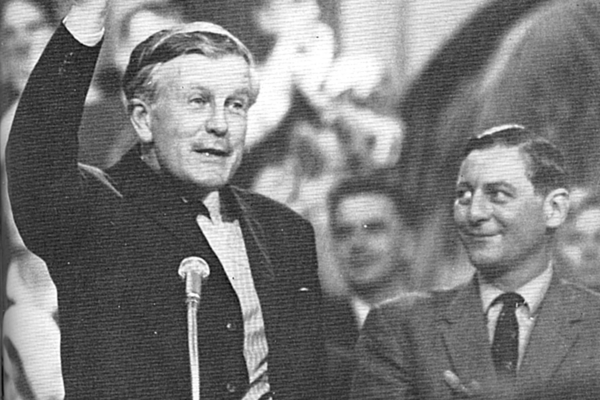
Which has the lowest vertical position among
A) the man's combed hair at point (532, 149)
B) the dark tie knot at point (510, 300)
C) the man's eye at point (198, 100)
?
the dark tie knot at point (510, 300)

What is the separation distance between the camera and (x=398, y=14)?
1.39m

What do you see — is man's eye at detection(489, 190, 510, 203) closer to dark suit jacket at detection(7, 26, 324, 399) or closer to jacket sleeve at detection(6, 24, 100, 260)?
dark suit jacket at detection(7, 26, 324, 399)

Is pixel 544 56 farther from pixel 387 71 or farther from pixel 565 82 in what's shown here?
pixel 387 71

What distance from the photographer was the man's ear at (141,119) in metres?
1.39

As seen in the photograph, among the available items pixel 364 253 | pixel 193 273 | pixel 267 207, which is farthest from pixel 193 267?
pixel 364 253

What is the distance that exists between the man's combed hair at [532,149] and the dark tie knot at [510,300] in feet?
0.50

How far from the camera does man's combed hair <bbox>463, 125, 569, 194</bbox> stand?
1.37m

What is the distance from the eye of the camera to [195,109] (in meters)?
1.38

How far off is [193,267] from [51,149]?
25 cm

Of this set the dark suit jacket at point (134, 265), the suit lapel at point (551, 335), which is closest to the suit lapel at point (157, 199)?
the dark suit jacket at point (134, 265)

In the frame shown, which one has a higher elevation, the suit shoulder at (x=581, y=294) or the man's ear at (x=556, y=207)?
the man's ear at (x=556, y=207)

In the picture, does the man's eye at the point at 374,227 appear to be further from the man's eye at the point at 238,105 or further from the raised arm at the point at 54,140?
the raised arm at the point at 54,140

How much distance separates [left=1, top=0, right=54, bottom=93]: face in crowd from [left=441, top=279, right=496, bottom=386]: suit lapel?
0.66 meters

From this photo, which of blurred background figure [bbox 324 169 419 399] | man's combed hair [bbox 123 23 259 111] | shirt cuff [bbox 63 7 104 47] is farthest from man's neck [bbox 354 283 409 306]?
shirt cuff [bbox 63 7 104 47]
